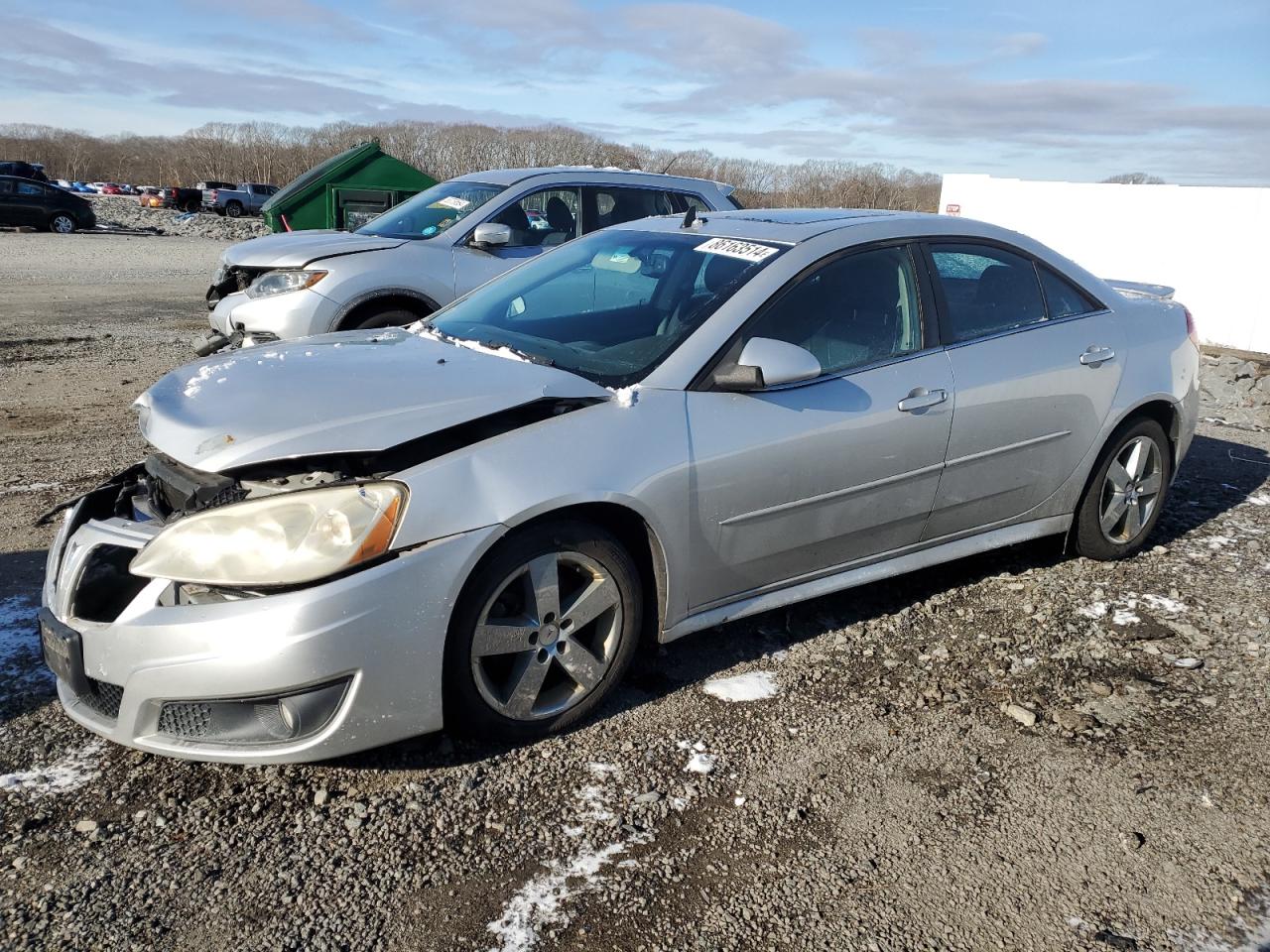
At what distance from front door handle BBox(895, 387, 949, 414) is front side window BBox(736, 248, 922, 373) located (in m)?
0.18

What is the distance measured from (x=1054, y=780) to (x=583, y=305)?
242 cm

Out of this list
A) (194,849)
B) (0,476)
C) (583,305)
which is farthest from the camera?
(0,476)

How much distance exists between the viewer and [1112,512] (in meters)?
5.08

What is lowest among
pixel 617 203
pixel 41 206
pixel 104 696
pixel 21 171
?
pixel 104 696

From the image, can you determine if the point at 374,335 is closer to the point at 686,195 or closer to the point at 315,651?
the point at 315,651

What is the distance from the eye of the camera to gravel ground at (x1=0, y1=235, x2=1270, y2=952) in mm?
2611

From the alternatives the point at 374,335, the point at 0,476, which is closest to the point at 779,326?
the point at 374,335

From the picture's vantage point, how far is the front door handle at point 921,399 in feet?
13.3

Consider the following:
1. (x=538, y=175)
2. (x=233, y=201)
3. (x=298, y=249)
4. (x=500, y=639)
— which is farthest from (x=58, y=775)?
(x=233, y=201)

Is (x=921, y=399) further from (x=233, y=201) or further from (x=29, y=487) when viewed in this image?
(x=233, y=201)

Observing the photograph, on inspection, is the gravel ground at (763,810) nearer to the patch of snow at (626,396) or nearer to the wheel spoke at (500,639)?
the wheel spoke at (500,639)

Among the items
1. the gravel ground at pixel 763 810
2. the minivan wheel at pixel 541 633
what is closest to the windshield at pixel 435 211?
the gravel ground at pixel 763 810

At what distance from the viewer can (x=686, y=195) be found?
29.6ft

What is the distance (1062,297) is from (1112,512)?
3.47 feet
